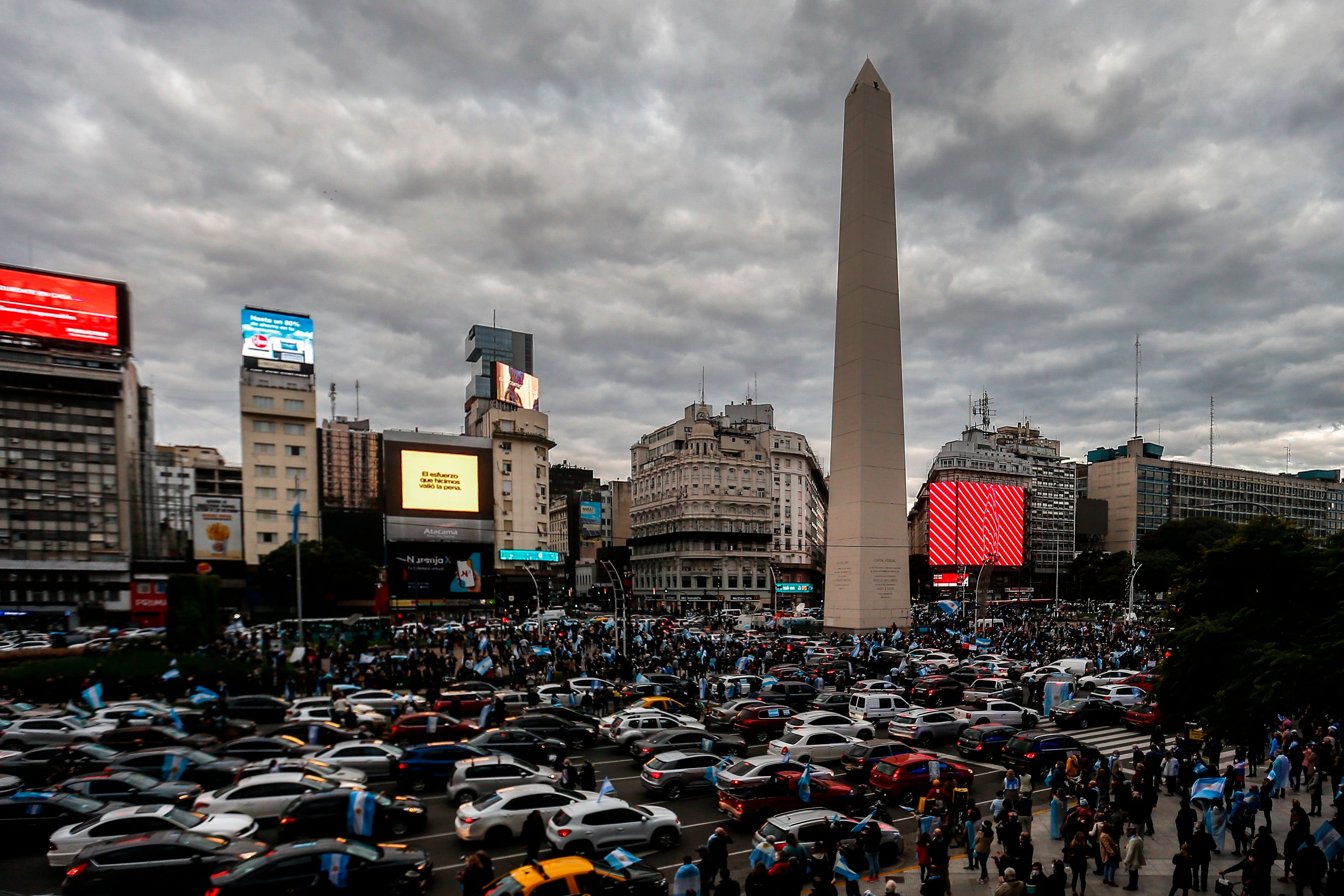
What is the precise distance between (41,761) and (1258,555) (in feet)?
91.9

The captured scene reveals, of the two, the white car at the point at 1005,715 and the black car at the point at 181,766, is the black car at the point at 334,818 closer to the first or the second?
the black car at the point at 181,766

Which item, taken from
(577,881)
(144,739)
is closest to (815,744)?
(577,881)

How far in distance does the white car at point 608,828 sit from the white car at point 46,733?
1539cm

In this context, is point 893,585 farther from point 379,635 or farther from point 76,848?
point 76,848

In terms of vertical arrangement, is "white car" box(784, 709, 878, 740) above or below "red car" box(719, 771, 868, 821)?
below

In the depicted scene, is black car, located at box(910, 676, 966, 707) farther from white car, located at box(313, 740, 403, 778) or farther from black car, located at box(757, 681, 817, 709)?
white car, located at box(313, 740, 403, 778)

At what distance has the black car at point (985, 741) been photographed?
21.3 meters

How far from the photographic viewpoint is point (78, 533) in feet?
240

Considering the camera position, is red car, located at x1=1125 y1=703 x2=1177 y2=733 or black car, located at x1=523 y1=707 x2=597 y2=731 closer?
black car, located at x1=523 y1=707 x2=597 y2=731

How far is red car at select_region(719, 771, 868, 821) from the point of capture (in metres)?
16.0

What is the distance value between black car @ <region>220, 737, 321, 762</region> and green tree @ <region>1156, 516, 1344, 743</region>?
20.8 meters

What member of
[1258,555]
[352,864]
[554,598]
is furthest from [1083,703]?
[554,598]

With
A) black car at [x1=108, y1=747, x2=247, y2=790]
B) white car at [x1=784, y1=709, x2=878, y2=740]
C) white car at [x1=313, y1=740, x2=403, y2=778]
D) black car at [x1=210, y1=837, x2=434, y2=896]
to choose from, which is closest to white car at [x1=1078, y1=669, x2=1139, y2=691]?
white car at [x1=784, y1=709, x2=878, y2=740]

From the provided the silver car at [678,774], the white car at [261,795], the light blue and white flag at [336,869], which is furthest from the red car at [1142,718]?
the white car at [261,795]
